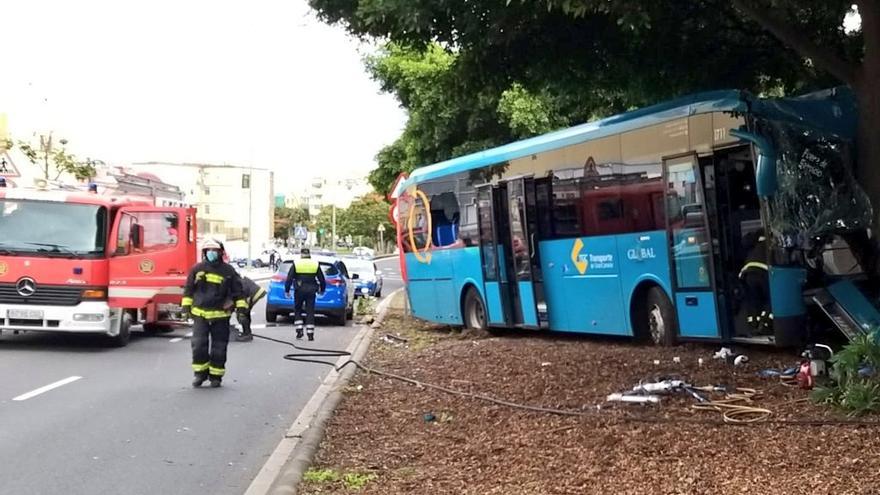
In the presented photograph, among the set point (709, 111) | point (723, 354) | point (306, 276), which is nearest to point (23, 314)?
point (306, 276)

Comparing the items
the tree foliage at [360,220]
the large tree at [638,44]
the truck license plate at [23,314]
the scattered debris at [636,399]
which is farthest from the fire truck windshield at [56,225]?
the tree foliage at [360,220]

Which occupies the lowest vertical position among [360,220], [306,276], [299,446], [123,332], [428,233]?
[299,446]

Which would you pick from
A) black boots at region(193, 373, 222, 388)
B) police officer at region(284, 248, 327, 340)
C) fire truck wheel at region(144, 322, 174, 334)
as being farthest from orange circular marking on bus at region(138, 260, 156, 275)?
black boots at region(193, 373, 222, 388)

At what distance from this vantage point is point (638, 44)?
11.0 m

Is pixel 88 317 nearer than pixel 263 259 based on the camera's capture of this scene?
Yes

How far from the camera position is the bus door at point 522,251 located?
15531 millimetres

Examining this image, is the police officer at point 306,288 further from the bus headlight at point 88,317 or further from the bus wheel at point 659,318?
the bus wheel at point 659,318

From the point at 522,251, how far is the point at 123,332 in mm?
6804

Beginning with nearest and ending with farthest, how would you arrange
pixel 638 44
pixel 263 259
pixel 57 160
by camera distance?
pixel 638 44 < pixel 57 160 < pixel 263 259

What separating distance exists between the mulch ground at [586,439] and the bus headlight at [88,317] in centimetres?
581

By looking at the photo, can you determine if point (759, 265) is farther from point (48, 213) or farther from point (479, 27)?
point (48, 213)

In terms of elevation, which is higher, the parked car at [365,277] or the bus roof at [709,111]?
the bus roof at [709,111]

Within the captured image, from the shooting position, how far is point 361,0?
941 cm

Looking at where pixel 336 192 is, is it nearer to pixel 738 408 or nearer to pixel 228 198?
pixel 228 198
